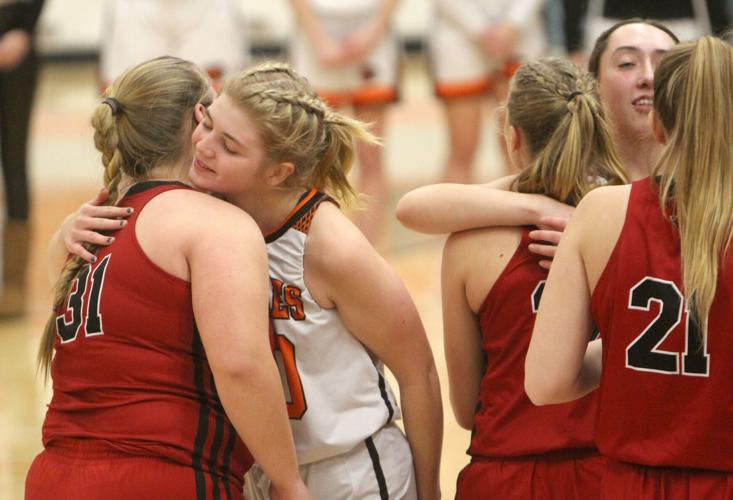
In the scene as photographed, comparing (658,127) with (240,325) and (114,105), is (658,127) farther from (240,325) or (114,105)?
(114,105)

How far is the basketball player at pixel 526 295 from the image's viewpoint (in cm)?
223

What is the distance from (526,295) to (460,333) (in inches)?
7.6

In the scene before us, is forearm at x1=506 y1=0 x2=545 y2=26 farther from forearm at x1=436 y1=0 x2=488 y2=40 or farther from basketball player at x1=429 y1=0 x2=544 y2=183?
forearm at x1=436 y1=0 x2=488 y2=40

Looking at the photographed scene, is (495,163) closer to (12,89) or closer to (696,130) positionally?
(12,89)

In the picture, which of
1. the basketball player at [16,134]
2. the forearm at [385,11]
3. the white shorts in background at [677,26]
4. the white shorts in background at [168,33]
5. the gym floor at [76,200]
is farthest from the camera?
the forearm at [385,11]

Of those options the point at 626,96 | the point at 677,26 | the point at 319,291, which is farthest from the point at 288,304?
the point at 677,26

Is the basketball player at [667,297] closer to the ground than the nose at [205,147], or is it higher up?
closer to the ground

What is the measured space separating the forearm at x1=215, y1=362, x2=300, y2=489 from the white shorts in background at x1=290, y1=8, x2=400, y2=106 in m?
4.19

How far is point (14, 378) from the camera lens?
4.80 metres

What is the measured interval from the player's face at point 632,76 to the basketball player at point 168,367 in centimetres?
103

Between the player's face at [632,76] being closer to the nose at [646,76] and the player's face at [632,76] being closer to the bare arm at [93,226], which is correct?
the nose at [646,76]

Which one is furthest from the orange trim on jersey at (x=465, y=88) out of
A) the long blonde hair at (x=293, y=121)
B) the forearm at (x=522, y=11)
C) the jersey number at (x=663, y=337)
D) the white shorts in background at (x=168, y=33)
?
the jersey number at (x=663, y=337)

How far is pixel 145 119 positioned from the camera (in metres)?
2.20

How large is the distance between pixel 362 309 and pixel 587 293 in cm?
51
